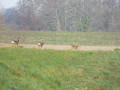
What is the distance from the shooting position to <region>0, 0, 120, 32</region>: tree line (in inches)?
1821

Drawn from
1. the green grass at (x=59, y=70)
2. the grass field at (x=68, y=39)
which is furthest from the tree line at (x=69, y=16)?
the green grass at (x=59, y=70)

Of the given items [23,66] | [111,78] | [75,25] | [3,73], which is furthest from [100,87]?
[75,25]

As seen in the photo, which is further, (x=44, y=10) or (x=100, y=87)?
(x=44, y=10)

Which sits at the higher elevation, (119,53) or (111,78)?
(119,53)

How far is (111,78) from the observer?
1057 centimetres

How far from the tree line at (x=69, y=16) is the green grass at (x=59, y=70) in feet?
107

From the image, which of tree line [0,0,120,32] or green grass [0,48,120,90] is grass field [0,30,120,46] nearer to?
tree line [0,0,120,32]

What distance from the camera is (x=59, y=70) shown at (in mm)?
10562

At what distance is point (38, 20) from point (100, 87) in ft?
129

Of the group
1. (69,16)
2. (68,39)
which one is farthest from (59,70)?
(69,16)

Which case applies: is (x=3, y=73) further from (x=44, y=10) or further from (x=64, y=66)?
(x=44, y=10)

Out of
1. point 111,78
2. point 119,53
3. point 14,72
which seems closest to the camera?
point 14,72

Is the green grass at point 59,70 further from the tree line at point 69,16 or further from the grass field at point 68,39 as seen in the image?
the tree line at point 69,16

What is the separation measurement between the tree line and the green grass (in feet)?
107
